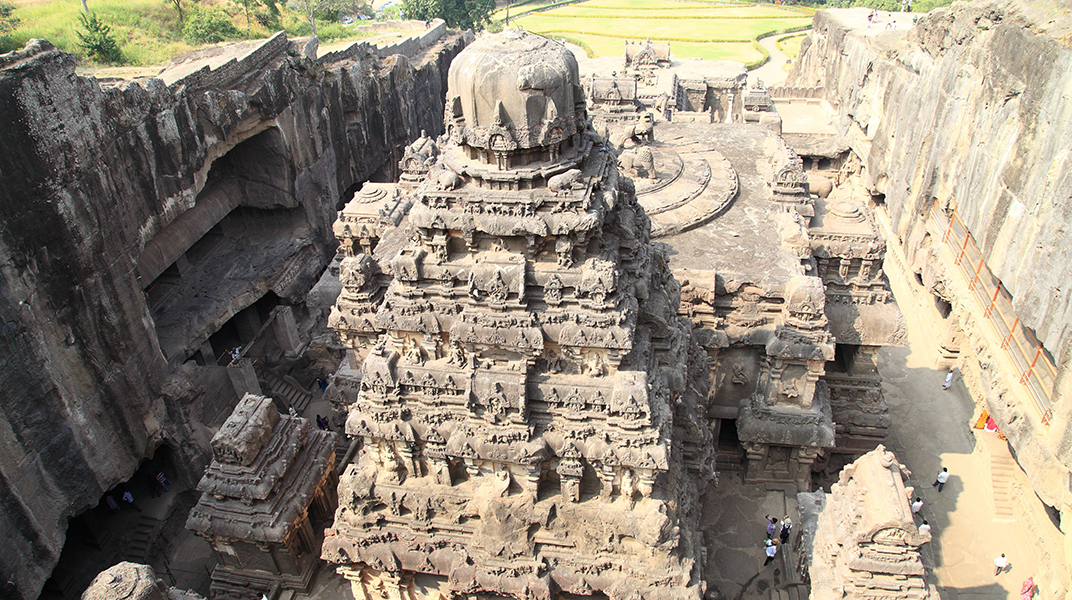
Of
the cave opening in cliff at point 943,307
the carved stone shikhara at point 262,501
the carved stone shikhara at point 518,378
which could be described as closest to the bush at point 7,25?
the carved stone shikhara at point 262,501

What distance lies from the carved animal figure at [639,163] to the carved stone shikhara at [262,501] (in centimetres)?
1307

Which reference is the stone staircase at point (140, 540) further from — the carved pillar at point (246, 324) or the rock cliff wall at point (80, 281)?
the carved pillar at point (246, 324)

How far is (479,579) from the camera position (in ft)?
40.2

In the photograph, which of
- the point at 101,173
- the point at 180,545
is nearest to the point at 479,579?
the point at 180,545

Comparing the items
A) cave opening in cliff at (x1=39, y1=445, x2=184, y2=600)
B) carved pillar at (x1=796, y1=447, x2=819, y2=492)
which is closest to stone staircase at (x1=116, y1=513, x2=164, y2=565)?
cave opening in cliff at (x1=39, y1=445, x2=184, y2=600)

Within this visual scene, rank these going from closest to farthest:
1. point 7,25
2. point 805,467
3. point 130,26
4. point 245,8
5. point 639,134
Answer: point 805,467 → point 7,25 → point 639,134 → point 130,26 → point 245,8

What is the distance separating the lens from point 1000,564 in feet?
54.0

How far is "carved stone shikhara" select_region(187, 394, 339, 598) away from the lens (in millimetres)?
14961

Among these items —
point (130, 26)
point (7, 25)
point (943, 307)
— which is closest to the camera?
point (7, 25)

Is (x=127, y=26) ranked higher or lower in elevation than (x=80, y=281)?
higher

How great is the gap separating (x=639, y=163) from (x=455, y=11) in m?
41.6

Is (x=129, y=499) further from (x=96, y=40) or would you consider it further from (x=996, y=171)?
(x=996, y=171)

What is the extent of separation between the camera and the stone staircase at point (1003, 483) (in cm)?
1838

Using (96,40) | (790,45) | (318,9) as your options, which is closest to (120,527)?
(96,40)
